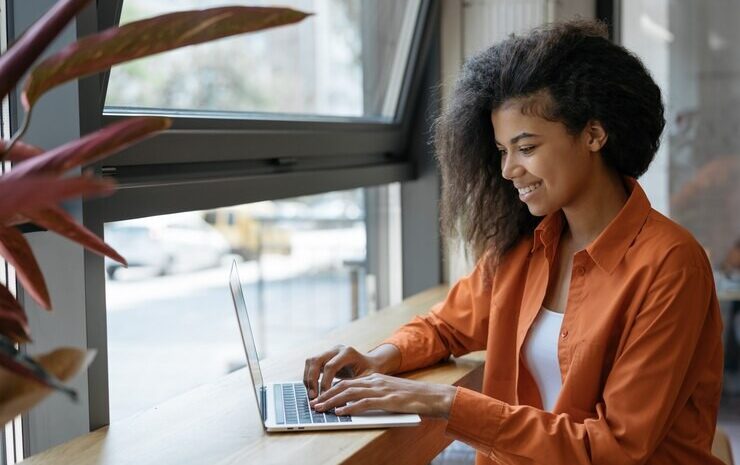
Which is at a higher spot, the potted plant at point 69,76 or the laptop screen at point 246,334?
the potted plant at point 69,76

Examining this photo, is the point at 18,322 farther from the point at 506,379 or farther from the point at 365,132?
the point at 365,132

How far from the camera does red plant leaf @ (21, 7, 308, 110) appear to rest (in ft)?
2.75

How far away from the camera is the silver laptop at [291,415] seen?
1.62m

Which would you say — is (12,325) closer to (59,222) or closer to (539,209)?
(59,222)

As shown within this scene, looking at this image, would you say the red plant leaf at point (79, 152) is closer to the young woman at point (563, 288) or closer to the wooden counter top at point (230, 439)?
the wooden counter top at point (230, 439)

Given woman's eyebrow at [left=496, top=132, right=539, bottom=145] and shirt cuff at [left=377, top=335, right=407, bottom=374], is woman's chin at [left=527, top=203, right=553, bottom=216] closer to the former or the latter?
woman's eyebrow at [left=496, top=132, right=539, bottom=145]

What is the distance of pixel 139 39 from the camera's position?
85cm

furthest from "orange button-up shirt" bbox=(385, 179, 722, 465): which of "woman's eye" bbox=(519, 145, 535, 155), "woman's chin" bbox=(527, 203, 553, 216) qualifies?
"woman's eye" bbox=(519, 145, 535, 155)

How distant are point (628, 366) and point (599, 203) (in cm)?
38

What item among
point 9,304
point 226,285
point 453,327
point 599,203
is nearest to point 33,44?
point 9,304

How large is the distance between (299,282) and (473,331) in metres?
1.20

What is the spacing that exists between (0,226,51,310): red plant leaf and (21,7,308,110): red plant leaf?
0.55ft

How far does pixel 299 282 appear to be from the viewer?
3.22 meters

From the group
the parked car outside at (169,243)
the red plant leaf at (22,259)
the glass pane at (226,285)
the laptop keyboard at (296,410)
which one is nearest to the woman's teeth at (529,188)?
the laptop keyboard at (296,410)
